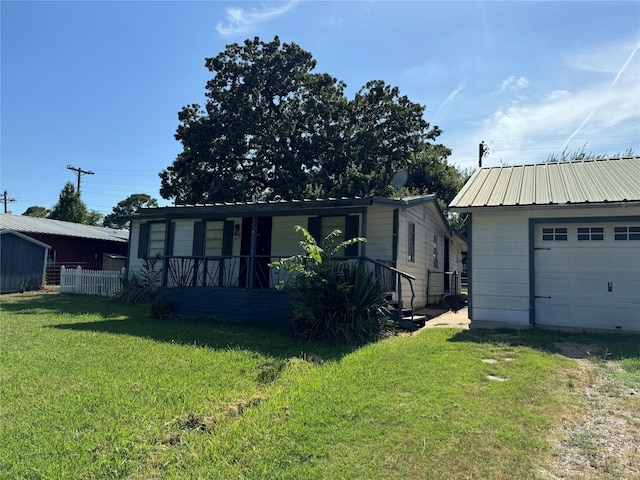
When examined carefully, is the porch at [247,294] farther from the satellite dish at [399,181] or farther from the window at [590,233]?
the window at [590,233]

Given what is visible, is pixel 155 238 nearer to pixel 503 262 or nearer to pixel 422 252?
pixel 422 252

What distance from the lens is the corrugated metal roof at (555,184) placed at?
8.48 m

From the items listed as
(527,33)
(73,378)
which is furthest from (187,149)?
(73,378)

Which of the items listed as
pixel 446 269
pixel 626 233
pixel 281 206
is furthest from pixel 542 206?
pixel 446 269

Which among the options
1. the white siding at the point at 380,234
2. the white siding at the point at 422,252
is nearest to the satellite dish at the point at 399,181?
the white siding at the point at 422,252

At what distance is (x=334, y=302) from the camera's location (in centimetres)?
765

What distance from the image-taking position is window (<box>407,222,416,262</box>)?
11.5 meters

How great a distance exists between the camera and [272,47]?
23.6 m

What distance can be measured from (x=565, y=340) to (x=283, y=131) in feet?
57.6

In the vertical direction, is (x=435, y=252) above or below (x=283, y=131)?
below

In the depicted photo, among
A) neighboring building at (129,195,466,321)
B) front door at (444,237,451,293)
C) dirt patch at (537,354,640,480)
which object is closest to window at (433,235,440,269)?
neighboring building at (129,195,466,321)

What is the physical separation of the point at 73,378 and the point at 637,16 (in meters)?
12.9

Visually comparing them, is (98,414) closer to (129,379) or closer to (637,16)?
(129,379)

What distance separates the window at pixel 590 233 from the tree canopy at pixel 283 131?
13592mm
